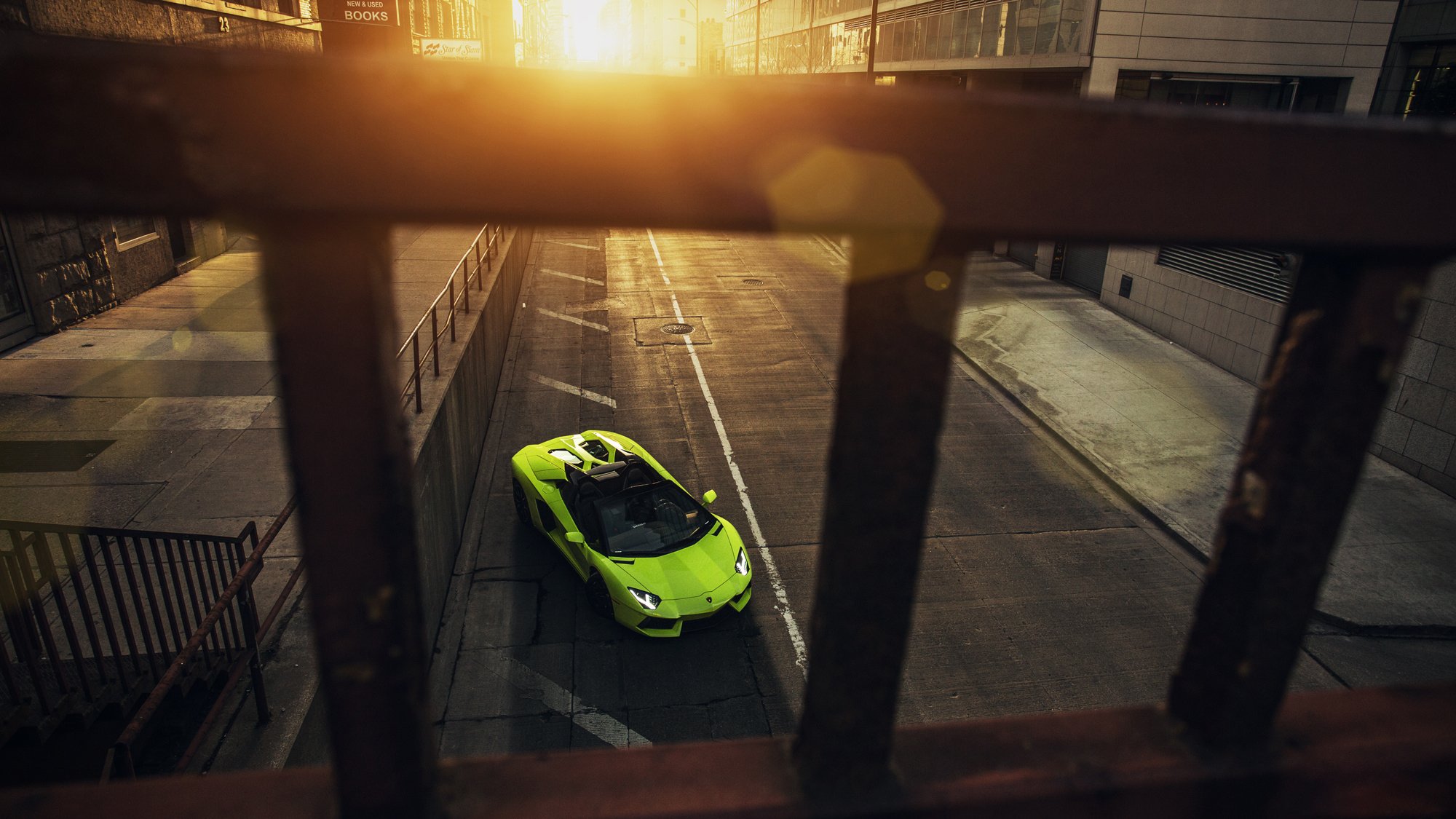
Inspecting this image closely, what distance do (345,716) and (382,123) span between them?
856 mm

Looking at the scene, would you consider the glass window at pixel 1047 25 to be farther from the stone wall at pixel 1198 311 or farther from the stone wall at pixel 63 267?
the stone wall at pixel 63 267

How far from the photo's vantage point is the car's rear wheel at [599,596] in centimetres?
922

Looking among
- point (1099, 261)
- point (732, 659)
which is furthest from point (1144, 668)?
point (1099, 261)

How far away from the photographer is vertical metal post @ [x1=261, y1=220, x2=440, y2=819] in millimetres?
1021

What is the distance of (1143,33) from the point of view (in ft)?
68.4

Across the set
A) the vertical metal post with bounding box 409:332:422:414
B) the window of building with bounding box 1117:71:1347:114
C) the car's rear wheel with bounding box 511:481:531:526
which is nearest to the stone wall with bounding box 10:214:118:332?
the vertical metal post with bounding box 409:332:422:414

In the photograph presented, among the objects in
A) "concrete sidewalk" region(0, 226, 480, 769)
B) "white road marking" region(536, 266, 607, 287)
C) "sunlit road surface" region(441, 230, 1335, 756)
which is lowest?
"sunlit road surface" region(441, 230, 1335, 756)

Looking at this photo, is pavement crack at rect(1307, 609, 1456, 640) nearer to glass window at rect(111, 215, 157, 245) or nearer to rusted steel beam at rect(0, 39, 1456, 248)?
rusted steel beam at rect(0, 39, 1456, 248)

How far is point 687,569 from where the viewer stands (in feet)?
30.5

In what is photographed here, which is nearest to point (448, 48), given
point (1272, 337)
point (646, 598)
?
A: point (646, 598)

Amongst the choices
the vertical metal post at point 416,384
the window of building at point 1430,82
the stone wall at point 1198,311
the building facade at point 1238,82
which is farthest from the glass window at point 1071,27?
the vertical metal post at point 416,384

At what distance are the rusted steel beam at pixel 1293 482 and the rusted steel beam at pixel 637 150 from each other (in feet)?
0.37

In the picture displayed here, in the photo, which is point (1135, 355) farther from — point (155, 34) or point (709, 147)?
point (155, 34)

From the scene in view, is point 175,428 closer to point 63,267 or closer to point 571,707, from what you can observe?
point 63,267
